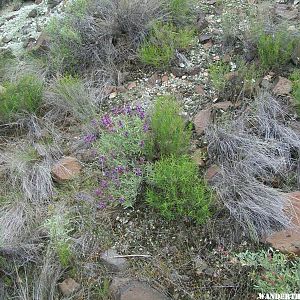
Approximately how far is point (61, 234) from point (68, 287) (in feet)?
1.06

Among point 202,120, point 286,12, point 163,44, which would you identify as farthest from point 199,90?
point 286,12

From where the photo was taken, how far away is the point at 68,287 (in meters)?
2.52

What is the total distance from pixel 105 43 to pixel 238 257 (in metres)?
2.45

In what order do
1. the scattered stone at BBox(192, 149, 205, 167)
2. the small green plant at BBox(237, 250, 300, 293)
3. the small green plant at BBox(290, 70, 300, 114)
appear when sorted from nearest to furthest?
the small green plant at BBox(237, 250, 300, 293), the scattered stone at BBox(192, 149, 205, 167), the small green plant at BBox(290, 70, 300, 114)

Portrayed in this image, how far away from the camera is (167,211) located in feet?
8.57

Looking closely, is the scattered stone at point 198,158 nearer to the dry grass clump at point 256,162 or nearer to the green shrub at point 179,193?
the dry grass clump at point 256,162

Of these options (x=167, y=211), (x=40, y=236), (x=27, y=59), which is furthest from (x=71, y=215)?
(x=27, y=59)

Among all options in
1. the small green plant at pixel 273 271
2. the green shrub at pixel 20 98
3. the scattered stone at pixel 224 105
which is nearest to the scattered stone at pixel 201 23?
the scattered stone at pixel 224 105

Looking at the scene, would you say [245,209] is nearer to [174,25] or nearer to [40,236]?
[40,236]

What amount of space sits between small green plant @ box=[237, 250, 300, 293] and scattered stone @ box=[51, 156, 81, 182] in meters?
1.32

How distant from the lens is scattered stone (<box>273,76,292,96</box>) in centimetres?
330

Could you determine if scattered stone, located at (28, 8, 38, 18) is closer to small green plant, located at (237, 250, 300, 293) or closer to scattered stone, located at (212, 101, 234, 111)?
scattered stone, located at (212, 101, 234, 111)

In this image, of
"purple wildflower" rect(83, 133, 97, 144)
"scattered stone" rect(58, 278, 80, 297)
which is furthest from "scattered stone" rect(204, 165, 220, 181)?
"scattered stone" rect(58, 278, 80, 297)

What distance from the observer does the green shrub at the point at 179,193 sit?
8.48 feet
